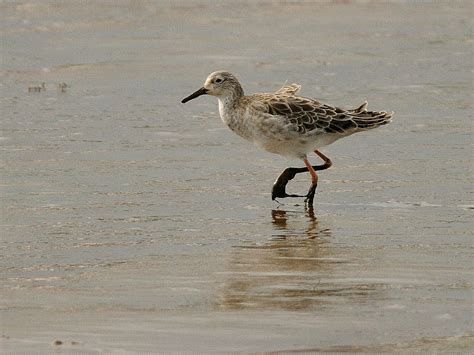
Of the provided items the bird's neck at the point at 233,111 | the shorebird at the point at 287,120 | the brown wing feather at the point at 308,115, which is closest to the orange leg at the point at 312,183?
the shorebird at the point at 287,120

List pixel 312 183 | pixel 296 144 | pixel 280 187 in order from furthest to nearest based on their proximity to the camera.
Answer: pixel 296 144, pixel 312 183, pixel 280 187

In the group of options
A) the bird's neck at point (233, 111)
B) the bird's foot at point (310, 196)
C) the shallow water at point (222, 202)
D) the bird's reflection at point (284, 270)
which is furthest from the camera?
the bird's neck at point (233, 111)

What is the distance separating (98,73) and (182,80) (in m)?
1.35

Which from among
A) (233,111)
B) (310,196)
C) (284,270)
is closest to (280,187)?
(310,196)

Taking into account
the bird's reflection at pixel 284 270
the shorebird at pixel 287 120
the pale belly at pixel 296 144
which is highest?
the shorebird at pixel 287 120

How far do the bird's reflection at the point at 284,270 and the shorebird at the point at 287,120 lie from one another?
152 centimetres

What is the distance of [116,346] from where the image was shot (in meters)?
7.42

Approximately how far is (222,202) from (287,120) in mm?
1253

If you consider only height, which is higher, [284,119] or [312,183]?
[284,119]

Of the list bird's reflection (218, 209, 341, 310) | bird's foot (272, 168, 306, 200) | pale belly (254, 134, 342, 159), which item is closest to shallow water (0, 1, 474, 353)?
bird's reflection (218, 209, 341, 310)

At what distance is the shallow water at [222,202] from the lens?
795cm

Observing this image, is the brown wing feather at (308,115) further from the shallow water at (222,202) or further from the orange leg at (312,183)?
the shallow water at (222,202)

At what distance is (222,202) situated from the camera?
1178cm

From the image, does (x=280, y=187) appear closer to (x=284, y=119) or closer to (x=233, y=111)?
(x=284, y=119)
